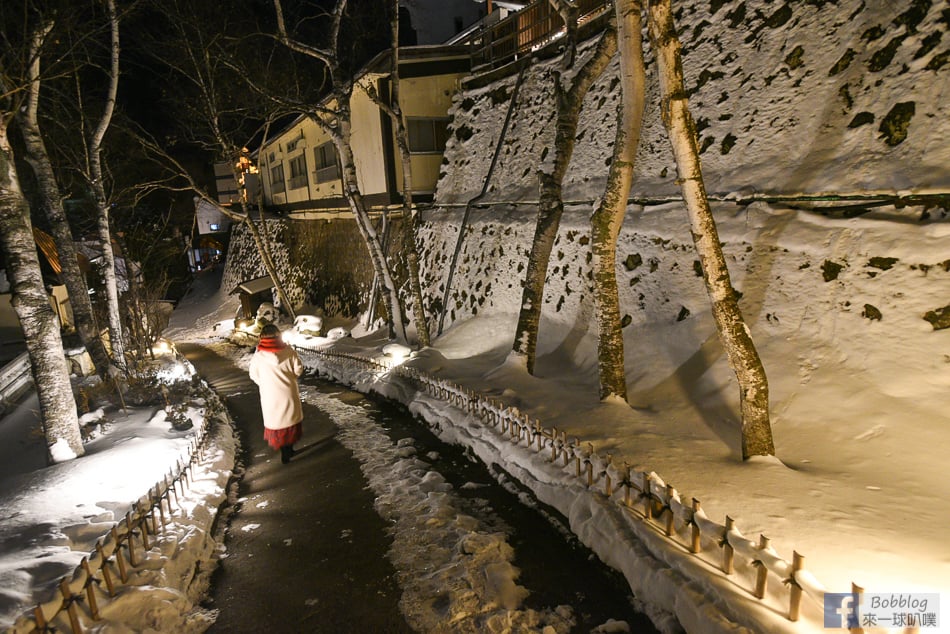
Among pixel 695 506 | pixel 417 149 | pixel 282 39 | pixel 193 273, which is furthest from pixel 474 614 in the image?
pixel 193 273

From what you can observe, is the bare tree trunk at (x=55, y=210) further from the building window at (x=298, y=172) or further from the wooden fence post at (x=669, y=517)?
the building window at (x=298, y=172)

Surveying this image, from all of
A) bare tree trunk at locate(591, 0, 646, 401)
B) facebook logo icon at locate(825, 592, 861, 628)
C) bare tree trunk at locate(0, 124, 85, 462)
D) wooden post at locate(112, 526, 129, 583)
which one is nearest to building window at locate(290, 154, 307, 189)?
bare tree trunk at locate(0, 124, 85, 462)

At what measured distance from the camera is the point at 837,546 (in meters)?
3.56

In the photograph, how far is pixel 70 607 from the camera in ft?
10.8

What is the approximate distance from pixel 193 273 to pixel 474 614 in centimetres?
4432

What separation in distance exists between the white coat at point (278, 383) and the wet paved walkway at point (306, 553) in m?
0.73

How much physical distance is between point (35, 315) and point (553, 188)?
7.95 meters

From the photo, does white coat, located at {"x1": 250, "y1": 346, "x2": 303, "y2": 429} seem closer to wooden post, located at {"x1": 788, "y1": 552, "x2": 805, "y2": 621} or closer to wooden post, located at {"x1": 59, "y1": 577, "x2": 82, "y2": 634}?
wooden post, located at {"x1": 59, "y1": 577, "x2": 82, "y2": 634}

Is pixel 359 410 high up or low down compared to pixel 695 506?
down

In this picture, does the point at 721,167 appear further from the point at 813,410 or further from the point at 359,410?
the point at 359,410

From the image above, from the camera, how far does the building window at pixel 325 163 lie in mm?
21203

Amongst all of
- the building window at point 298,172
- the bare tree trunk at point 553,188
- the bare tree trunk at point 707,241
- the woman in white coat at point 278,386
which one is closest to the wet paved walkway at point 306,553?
the woman in white coat at point 278,386

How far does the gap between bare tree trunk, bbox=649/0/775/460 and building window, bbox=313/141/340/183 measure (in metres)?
17.1

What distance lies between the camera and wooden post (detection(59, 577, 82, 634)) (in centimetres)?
328
